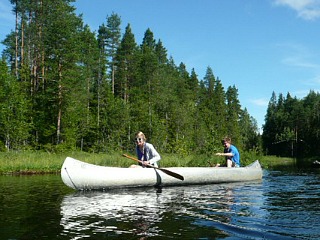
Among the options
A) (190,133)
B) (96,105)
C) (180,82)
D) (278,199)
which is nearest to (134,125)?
(96,105)

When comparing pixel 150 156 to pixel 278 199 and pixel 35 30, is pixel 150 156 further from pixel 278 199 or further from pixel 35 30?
pixel 35 30

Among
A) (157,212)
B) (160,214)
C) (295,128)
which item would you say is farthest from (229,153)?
(295,128)

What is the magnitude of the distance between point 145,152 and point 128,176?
112cm

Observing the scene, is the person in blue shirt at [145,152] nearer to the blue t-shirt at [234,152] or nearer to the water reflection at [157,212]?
the water reflection at [157,212]

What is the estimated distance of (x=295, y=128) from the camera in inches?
3231

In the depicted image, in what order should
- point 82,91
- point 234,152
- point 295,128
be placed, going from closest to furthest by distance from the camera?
1. point 234,152
2. point 82,91
3. point 295,128

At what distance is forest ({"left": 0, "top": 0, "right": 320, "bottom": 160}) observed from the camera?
2945 centimetres

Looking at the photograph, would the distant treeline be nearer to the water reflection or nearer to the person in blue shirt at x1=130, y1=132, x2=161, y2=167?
the person in blue shirt at x1=130, y1=132, x2=161, y2=167

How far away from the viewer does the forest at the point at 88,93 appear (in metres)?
29.5

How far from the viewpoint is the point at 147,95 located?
150 ft

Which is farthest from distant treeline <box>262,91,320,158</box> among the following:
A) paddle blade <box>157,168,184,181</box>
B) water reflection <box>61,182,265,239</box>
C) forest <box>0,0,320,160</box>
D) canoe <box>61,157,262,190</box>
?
water reflection <box>61,182,265,239</box>

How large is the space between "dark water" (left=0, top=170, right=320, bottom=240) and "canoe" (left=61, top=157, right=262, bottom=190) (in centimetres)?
36

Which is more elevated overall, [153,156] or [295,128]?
[295,128]

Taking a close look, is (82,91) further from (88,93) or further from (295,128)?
(295,128)
